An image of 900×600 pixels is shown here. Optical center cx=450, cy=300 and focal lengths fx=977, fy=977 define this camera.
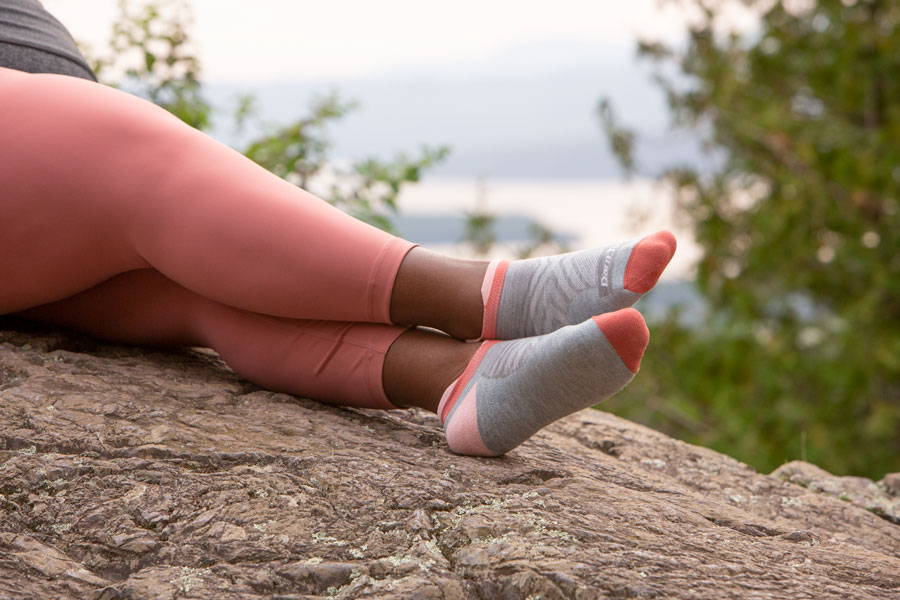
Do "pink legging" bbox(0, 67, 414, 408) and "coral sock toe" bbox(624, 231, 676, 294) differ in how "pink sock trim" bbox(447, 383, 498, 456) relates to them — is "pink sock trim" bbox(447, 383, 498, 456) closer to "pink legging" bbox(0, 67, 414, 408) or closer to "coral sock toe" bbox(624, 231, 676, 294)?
"pink legging" bbox(0, 67, 414, 408)

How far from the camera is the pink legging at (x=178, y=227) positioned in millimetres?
1446

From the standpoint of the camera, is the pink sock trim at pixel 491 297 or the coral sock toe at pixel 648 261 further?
Answer: the pink sock trim at pixel 491 297

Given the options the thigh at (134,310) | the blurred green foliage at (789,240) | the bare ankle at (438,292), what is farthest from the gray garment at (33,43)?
the blurred green foliage at (789,240)

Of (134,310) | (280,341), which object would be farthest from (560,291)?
(134,310)

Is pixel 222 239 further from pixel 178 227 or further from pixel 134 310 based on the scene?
pixel 134 310

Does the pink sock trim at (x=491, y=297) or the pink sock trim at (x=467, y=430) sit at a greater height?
the pink sock trim at (x=491, y=297)

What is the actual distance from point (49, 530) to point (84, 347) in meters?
0.58

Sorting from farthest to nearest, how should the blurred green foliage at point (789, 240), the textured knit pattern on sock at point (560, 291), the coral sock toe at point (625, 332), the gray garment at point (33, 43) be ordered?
the blurred green foliage at point (789, 240) → the gray garment at point (33, 43) → the textured knit pattern on sock at point (560, 291) → the coral sock toe at point (625, 332)

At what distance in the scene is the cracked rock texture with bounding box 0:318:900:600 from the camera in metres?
1.14

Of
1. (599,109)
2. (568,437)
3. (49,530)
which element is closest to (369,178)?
(568,437)

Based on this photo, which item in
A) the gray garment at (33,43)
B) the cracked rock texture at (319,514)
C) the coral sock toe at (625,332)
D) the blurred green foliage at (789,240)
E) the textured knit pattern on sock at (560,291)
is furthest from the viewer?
the blurred green foliage at (789,240)

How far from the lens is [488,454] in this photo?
1.49 meters

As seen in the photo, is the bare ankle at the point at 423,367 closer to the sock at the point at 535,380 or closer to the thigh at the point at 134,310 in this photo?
the sock at the point at 535,380

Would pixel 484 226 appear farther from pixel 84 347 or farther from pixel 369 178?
pixel 84 347
